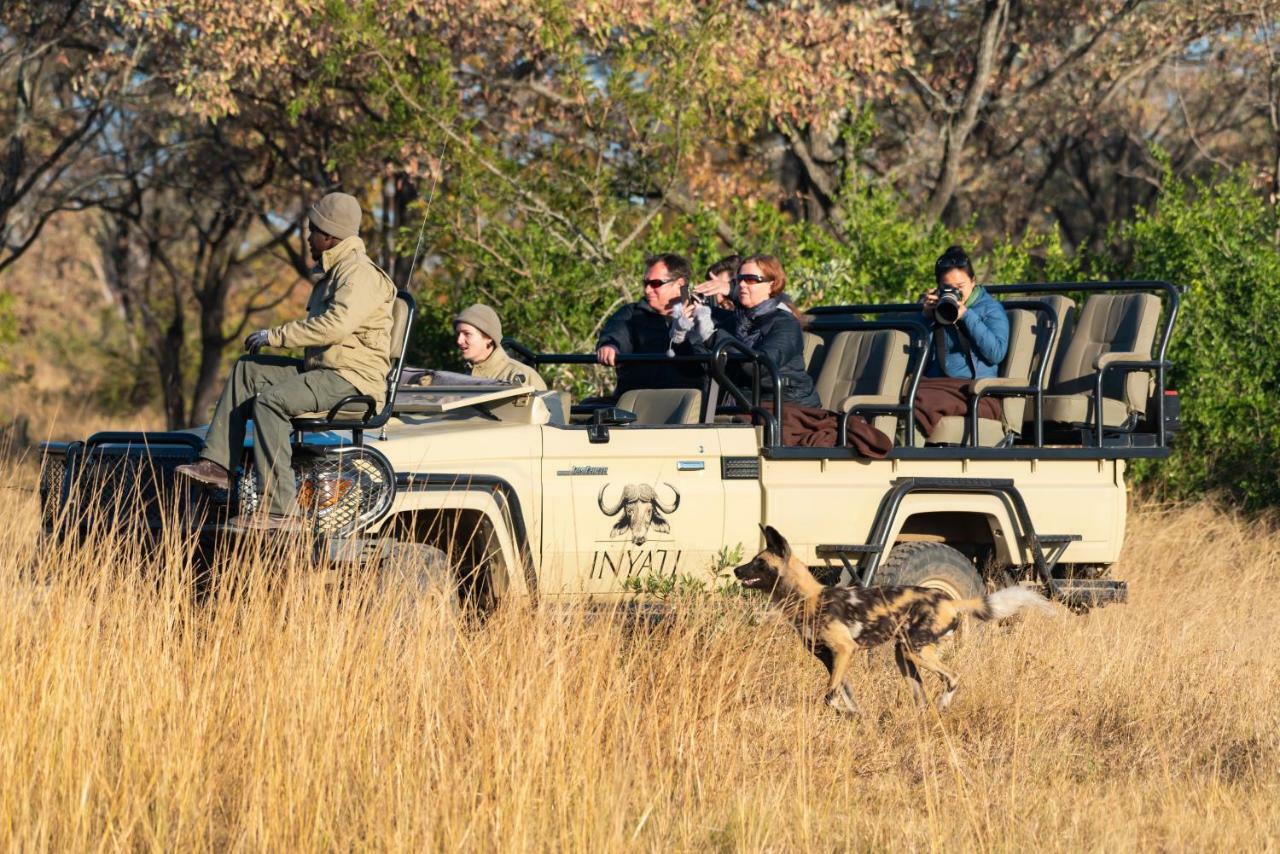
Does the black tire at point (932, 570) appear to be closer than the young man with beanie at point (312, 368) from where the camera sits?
No

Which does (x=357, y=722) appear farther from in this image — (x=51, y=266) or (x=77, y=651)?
(x=51, y=266)

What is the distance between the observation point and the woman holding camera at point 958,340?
7.96 metres

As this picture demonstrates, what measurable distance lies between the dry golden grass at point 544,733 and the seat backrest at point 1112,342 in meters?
1.65

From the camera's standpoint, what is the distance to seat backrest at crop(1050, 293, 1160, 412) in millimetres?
8344

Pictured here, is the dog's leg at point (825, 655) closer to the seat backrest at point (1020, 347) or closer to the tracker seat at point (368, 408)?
the tracker seat at point (368, 408)

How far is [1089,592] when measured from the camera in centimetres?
774

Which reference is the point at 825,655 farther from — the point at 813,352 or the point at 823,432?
the point at 813,352

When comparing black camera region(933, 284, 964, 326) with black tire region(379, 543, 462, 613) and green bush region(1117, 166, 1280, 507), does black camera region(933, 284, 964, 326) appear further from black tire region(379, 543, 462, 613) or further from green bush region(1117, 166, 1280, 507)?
green bush region(1117, 166, 1280, 507)

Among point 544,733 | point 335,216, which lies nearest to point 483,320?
point 335,216

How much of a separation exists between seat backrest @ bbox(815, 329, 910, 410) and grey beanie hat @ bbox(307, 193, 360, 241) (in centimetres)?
262

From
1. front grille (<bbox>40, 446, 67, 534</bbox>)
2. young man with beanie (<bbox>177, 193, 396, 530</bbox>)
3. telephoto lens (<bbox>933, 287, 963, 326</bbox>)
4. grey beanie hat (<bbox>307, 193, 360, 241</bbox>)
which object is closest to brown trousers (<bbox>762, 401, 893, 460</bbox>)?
telephoto lens (<bbox>933, 287, 963, 326</bbox>)

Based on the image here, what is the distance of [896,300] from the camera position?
1239 cm

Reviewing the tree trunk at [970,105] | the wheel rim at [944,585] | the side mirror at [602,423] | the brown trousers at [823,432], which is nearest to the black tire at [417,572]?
the side mirror at [602,423]

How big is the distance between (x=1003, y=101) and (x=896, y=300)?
5.71 metres
